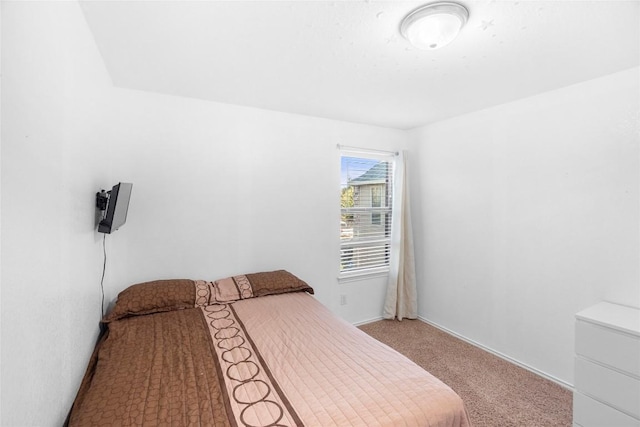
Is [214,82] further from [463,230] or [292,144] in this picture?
[463,230]

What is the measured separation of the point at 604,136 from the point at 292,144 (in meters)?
2.57

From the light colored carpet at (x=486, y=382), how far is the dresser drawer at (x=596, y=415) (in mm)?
143

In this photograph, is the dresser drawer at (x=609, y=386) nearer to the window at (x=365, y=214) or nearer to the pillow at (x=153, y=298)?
the window at (x=365, y=214)

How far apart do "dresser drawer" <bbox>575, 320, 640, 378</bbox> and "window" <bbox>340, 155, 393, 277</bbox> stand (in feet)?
6.45

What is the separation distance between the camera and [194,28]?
1575 millimetres

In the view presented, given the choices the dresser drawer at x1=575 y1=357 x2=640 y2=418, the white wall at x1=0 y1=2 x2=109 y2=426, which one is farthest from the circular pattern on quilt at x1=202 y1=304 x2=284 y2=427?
the dresser drawer at x1=575 y1=357 x2=640 y2=418

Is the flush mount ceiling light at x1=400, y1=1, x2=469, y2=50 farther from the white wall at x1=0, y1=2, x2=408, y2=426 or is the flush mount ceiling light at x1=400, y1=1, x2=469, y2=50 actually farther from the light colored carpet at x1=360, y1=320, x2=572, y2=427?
the light colored carpet at x1=360, y1=320, x2=572, y2=427

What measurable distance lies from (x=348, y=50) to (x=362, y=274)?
2439 mm

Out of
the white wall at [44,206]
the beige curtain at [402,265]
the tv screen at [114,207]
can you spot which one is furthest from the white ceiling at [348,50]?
the beige curtain at [402,265]

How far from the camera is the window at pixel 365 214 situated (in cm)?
340

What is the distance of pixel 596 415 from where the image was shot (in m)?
1.76

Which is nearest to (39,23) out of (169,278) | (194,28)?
(194,28)

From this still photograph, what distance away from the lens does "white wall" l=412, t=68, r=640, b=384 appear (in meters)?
2.05

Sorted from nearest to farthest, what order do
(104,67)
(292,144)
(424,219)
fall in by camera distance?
(104,67) → (292,144) → (424,219)
